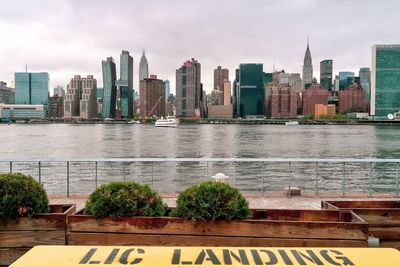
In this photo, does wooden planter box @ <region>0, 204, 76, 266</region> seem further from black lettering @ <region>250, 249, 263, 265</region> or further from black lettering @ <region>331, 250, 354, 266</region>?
black lettering @ <region>331, 250, 354, 266</region>

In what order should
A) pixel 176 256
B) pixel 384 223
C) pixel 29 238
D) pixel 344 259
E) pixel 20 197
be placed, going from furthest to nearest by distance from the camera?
pixel 384 223 → pixel 20 197 → pixel 29 238 → pixel 176 256 → pixel 344 259

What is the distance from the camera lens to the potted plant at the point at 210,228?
555cm

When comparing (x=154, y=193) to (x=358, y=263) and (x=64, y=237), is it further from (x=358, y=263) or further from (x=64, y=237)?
(x=358, y=263)

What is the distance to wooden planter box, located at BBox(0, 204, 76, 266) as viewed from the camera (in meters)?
5.71

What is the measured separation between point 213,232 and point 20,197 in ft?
9.58

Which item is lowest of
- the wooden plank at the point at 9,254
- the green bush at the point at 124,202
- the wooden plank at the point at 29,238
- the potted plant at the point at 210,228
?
the wooden plank at the point at 9,254

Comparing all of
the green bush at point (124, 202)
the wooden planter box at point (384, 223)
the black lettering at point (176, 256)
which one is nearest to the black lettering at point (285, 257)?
the black lettering at point (176, 256)

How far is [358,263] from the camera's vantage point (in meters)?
3.15

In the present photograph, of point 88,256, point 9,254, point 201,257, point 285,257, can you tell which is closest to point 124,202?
point 9,254

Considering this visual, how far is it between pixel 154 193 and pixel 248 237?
1.64m

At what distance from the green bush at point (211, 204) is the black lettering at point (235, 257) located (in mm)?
2177

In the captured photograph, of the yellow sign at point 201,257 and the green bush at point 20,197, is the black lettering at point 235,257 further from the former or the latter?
the green bush at point 20,197

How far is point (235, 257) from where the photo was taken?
3316 mm

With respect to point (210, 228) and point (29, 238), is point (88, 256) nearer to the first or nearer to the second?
point (210, 228)
